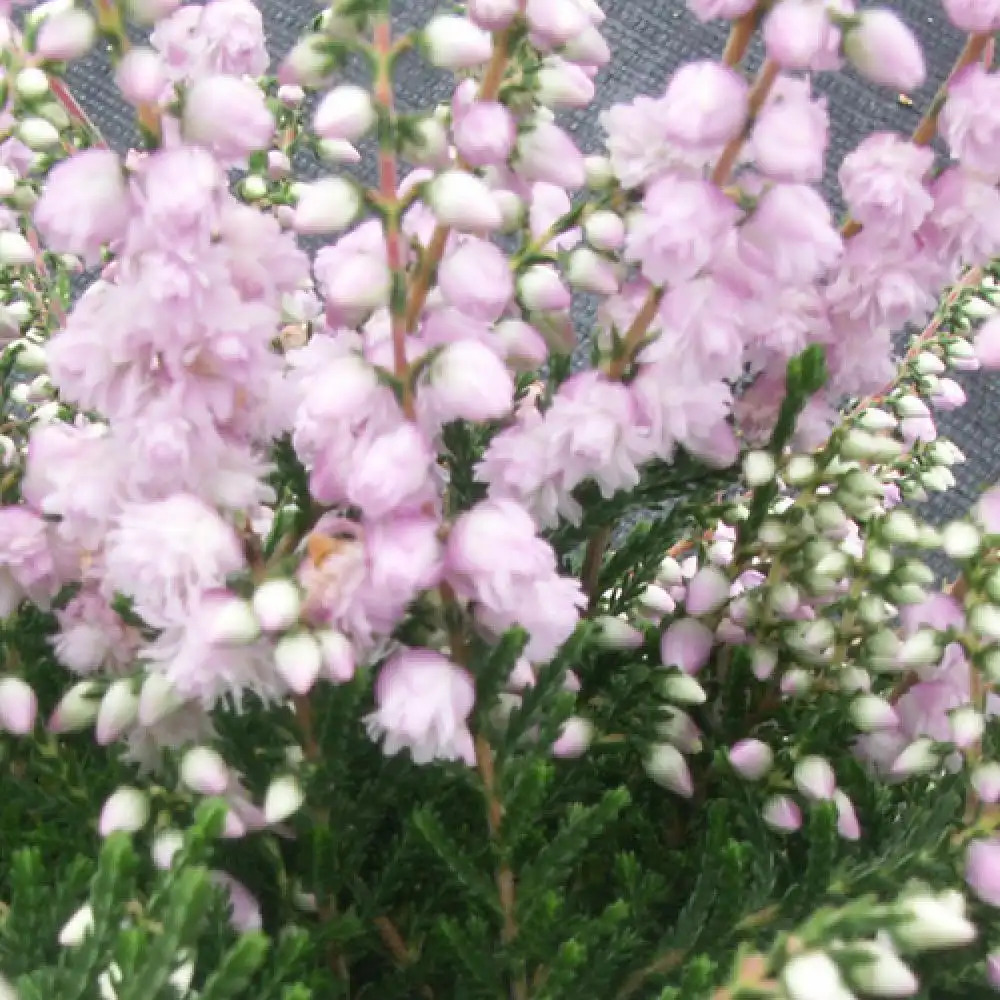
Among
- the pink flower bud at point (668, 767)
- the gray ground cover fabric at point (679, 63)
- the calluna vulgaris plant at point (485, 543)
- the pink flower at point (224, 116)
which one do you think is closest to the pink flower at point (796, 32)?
the calluna vulgaris plant at point (485, 543)

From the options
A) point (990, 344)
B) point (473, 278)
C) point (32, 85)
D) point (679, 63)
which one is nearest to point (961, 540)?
point (990, 344)

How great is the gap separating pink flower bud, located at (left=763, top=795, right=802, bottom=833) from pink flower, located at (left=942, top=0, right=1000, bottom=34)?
22cm

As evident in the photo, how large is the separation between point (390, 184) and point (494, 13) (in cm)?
4

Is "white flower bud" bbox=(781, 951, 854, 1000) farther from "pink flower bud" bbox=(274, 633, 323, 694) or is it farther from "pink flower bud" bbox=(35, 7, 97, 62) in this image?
"pink flower bud" bbox=(35, 7, 97, 62)

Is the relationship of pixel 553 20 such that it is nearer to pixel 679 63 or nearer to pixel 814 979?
pixel 814 979

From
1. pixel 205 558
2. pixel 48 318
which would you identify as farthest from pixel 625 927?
pixel 48 318

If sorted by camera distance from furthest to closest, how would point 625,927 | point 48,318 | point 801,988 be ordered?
point 48,318, point 625,927, point 801,988

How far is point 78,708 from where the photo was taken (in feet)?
1.11

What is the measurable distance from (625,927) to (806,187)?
0.67ft

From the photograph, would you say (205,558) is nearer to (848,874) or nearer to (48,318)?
(848,874)

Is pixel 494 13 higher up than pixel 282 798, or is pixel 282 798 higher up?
pixel 494 13

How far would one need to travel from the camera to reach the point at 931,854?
1.05 feet

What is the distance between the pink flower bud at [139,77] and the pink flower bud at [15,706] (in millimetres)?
166

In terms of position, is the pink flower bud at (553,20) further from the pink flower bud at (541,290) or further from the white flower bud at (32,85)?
the white flower bud at (32,85)
